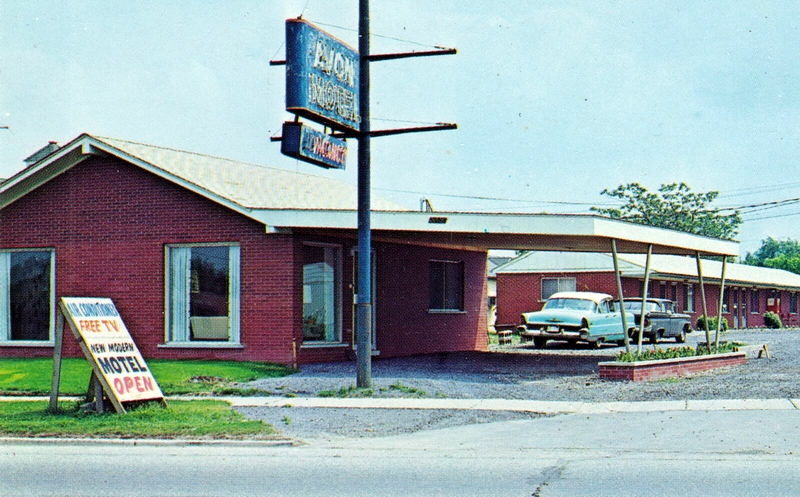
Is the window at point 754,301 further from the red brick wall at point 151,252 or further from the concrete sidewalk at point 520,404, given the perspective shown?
the concrete sidewalk at point 520,404

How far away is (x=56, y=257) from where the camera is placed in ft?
77.0

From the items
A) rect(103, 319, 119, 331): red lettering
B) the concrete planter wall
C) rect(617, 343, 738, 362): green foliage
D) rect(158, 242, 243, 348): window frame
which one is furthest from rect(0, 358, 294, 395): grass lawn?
rect(617, 343, 738, 362): green foliage

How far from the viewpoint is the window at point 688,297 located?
164 feet

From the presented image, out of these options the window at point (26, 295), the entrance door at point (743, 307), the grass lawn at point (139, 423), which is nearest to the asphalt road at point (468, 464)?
the grass lawn at point (139, 423)

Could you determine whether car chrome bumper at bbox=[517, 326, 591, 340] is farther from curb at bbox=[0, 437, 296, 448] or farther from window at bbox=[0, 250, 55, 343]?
curb at bbox=[0, 437, 296, 448]

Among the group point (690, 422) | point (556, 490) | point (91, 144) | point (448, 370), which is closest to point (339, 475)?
point (556, 490)

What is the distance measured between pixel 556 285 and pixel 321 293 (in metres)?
23.2

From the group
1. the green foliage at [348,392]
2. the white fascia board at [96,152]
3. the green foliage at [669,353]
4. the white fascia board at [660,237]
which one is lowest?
the green foliage at [348,392]

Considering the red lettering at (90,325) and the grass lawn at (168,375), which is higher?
the red lettering at (90,325)

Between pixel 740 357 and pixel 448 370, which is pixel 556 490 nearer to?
pixel 448 370

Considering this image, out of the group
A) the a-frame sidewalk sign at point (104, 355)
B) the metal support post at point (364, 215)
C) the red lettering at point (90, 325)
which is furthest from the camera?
the metal support post at point (364, 215)

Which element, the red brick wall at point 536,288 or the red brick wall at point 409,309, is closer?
the red brick wall at point 409,309

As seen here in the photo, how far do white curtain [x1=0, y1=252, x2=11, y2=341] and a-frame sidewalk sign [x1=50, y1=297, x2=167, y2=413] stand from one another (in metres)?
10.0

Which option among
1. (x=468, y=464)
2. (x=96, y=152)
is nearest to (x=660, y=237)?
(x=96, y=152)
